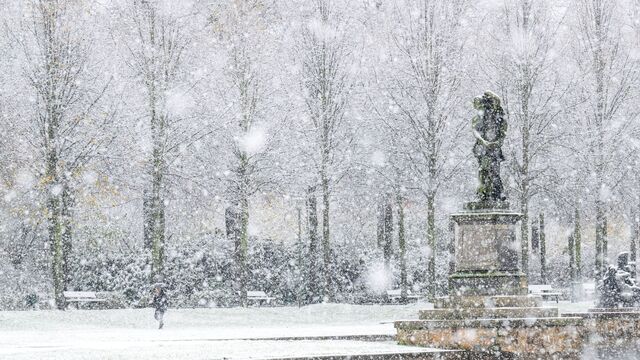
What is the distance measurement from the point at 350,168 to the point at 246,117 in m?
3.98

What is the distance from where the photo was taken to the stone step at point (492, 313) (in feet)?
47.0

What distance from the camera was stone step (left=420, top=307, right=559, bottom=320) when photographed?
1432cm

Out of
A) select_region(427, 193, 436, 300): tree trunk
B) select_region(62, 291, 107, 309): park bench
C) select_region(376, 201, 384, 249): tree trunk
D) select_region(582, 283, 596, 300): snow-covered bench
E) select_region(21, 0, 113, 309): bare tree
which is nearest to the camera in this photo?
select_region(21, 0, 113, 309): bare tree

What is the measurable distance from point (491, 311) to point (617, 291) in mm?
5328

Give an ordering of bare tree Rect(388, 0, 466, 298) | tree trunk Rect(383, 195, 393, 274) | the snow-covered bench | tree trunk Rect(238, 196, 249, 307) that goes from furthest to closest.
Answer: the snow-covered bench < tree trunk Rect(383, 195, 393, 274) < bare tree Rect(388, 0, 466, 298) < tree trunk Rect(238, 196, 249, 307)

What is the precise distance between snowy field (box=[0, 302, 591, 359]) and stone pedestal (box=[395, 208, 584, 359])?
98 cm

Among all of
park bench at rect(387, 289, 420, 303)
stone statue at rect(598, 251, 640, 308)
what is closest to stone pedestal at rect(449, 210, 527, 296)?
stone statue at rect(598, 251, 640, 308)

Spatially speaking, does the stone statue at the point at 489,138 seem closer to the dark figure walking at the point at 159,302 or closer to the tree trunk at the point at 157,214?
the dark figure walking at the point at 159,302

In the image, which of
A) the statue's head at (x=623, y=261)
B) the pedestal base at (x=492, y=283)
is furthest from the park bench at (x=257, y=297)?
the pedestal base at (x=492, y=283)

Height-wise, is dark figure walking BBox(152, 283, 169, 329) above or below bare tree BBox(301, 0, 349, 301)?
below

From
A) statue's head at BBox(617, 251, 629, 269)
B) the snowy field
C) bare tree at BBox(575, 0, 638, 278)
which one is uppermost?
bare tree at BBox(575, 0, 638, 278)

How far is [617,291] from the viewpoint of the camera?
18531 millimetres

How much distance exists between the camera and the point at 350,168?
3002 centimetres

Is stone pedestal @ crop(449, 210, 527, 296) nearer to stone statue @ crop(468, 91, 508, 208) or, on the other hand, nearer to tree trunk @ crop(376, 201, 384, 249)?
stone statue @ crop(468, 91, 508, 208)
